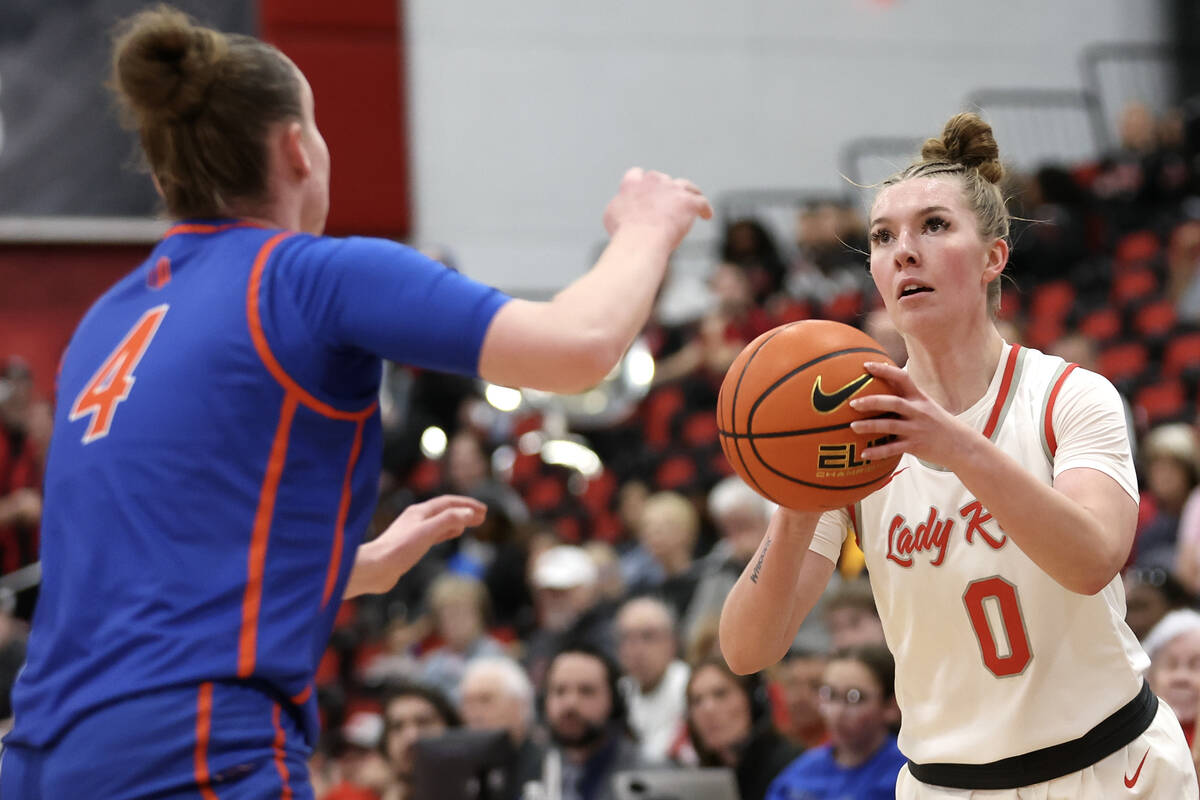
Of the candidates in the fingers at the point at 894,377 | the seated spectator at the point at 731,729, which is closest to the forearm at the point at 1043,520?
the fingers at the point at 894,377

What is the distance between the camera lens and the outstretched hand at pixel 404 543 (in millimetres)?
2639

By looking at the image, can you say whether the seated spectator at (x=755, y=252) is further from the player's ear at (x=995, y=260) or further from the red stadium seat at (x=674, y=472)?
the player's ear at (x=995, y=260)

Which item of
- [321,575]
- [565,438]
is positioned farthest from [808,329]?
[565,438]

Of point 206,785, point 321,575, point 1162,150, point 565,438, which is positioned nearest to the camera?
point 206,785

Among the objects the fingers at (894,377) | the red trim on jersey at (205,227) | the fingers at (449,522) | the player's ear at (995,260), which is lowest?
the fingers at (449,522)

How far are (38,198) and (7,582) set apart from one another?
5.53 metres

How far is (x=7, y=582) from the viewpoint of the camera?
8.60 meters

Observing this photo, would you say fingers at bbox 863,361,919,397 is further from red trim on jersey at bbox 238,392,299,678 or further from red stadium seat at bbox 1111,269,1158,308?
red stadium seat at bbox 1111,269,1158,308

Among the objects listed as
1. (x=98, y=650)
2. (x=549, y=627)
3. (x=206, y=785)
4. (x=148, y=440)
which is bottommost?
(x=549, y=627)

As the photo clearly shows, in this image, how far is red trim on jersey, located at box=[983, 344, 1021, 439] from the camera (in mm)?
2865

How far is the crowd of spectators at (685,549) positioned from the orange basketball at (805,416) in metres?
0.70

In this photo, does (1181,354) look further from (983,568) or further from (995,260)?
(983,568)

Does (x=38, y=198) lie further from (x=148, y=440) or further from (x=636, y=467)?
(x=148, y=440)

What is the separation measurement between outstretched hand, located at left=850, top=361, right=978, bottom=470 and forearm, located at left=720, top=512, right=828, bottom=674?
461 millimetres
